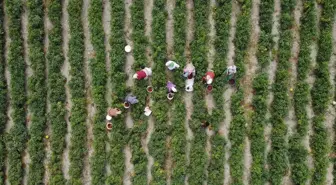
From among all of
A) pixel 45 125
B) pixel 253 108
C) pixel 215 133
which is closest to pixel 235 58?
pixel 253 108

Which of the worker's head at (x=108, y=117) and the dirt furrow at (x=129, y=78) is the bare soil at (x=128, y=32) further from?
the worker's head at (x=108, y=117)

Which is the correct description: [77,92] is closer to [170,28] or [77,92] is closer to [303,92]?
[170,28]

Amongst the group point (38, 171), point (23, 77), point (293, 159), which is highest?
point (23, 77)

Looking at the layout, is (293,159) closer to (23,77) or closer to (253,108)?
(253,108)

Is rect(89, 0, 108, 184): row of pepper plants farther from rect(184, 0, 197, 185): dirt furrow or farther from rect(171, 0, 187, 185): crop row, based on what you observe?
rect(184, 0, 197, 185): dirt furrow

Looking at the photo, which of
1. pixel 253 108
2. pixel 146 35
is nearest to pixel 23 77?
pixel 146 35

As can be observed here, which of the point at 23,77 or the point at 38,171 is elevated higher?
the point at 23,77
